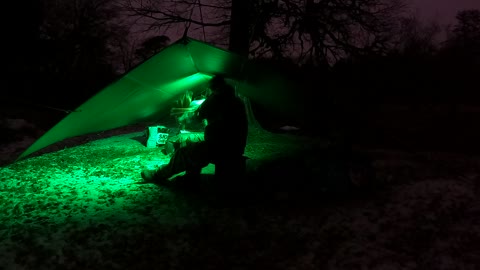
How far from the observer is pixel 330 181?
4.52 m

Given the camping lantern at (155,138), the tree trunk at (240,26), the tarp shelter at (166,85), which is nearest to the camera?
the tarp shelter at (166,85)

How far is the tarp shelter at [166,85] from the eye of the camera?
425 cm

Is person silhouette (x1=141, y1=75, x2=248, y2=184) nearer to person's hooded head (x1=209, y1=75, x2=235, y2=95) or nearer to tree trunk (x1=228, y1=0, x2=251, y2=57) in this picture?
person's hooded head (x1=209, y1=75, x2=235, y2=95)

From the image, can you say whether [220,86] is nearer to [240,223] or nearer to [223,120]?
[223,120]

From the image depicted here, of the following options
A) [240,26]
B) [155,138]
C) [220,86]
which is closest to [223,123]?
[220,86]

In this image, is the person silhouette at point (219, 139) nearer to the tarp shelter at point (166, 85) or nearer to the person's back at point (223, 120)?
the person's back at point (223, 120)

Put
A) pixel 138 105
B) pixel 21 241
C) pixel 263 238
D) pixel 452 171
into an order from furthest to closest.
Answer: pixel 138 105, pixel 452 171, pixel 263 238, pixel 21 241

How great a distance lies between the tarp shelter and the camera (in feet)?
13.9

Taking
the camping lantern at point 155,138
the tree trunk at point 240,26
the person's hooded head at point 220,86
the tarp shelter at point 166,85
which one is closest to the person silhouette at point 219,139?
the person's hooded head at point 220,86

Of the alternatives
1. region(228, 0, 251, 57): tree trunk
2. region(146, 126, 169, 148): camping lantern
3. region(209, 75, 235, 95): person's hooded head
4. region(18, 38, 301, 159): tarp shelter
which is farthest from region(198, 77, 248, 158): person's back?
region(228, 0, 251, 57): tree trunk

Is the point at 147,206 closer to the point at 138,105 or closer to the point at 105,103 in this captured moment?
the point at 105,103

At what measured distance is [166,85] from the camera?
19.4 ft

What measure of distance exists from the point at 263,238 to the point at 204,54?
7.33ft

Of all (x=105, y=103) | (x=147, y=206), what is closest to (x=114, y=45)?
(x=105, y=103)
